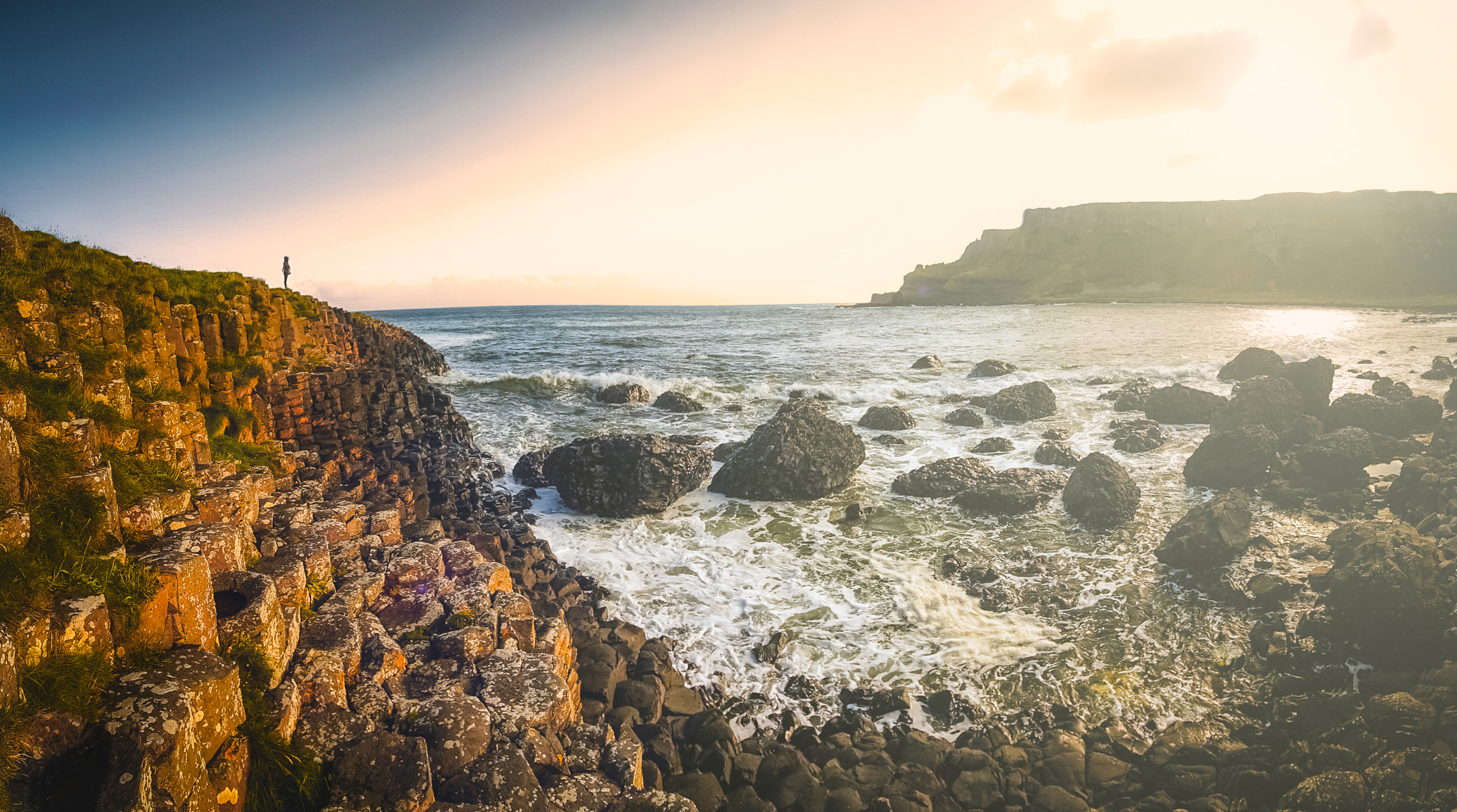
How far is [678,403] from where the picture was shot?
21.7 m

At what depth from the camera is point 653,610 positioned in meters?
8.41

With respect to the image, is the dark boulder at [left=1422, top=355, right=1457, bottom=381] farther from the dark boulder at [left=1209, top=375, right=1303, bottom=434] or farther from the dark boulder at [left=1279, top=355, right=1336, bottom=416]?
the dark boulder at [left=1209, top=375, right=1303, bottom=434]

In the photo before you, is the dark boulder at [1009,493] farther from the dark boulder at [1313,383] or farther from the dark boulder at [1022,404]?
the dark boulder at [1313,383]

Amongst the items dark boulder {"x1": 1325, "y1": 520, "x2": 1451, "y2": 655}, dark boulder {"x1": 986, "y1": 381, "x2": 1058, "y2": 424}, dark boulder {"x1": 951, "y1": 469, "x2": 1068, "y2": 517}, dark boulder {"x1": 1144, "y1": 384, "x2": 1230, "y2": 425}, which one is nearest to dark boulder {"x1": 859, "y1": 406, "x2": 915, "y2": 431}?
dark boulder {"x1": 986, "y1": 381, "x2": 1058, "y2": 424}

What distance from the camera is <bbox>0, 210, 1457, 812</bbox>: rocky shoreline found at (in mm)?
3430

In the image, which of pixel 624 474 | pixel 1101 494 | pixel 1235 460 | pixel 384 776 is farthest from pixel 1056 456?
pixel 384 776

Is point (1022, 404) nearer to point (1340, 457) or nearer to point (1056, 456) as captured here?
point (1056, 456)

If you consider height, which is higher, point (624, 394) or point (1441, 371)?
point (1441, 371)

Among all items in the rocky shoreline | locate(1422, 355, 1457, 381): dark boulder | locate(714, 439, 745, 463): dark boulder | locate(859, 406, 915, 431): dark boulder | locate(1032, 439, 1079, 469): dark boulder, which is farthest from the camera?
locate(1422, 355, 1457, 381): dark boulder

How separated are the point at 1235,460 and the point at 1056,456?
10.9 ft

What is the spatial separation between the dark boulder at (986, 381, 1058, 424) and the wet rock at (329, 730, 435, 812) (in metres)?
18.3

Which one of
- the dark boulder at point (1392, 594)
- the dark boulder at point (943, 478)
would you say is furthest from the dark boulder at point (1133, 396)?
the dark boulder at point (1392, 594)

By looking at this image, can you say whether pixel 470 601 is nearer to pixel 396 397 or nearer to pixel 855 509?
pixel 855 509

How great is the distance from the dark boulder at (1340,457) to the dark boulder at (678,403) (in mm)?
16211
